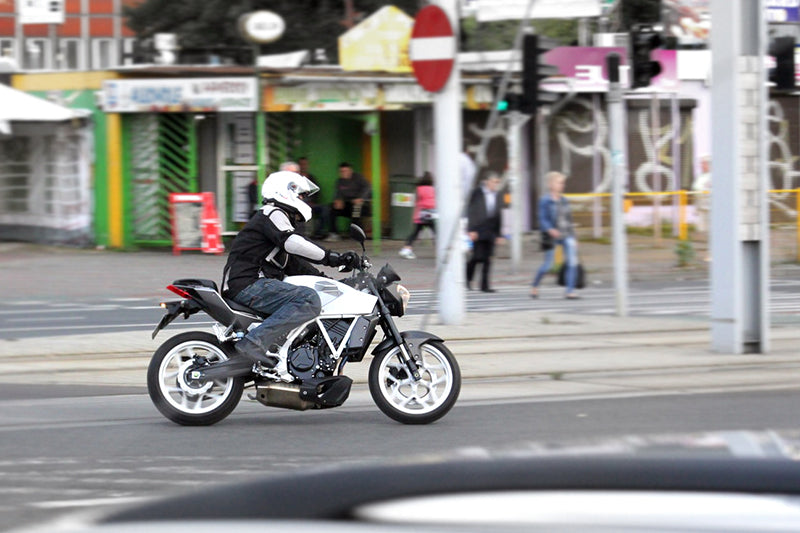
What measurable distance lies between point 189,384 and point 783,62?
737cm

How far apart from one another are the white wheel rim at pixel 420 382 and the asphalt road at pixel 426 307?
641 centimetres

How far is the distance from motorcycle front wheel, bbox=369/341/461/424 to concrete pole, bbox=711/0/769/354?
4.31 meters

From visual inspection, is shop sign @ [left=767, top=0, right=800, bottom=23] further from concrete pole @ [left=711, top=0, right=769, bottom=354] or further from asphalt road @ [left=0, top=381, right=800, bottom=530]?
asphalt road @ [left=0, top=381, right=800, bottom=530]

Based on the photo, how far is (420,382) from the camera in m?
8.23

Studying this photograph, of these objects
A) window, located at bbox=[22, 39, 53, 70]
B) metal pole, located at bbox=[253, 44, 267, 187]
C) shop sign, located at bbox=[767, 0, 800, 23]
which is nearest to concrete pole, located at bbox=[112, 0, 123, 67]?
window, located at bbox=[22, 39, 53, 70]

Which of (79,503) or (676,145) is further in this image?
(676,145)

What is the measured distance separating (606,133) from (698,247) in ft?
18.0

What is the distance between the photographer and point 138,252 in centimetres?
2545

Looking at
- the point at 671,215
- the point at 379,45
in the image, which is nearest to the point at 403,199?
the point at 379,45

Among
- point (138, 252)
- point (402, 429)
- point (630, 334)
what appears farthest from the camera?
point (138, 252)

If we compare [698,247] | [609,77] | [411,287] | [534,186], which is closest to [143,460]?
[609,77]

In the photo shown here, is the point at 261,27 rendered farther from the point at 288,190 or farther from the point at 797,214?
the point at 288,190

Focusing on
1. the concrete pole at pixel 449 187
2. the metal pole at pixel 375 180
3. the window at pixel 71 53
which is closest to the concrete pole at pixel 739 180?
the concrete pole at pixel 449 187

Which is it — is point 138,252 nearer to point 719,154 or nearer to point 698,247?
point 698,247
